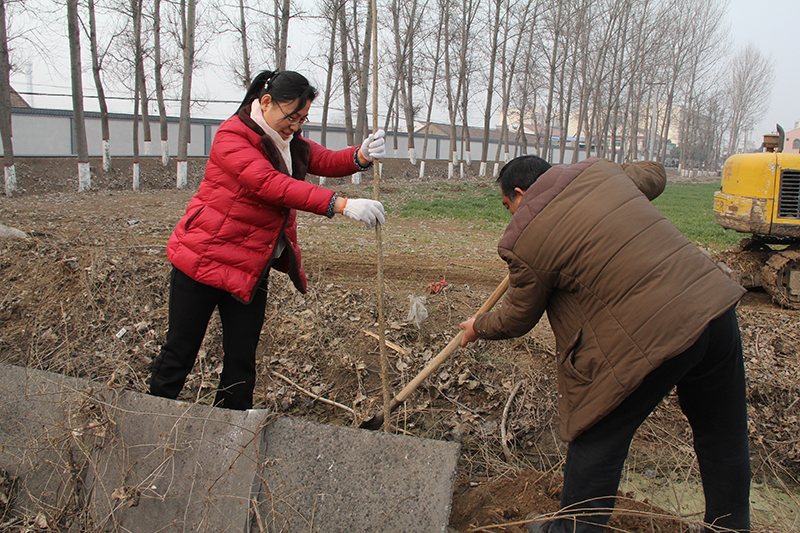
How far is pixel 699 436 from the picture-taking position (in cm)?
195

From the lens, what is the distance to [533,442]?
3119 mm

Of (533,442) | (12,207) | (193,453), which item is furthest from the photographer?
(12,207)

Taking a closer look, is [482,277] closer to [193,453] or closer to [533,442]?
[533,442]

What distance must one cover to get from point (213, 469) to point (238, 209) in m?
Answer: 1.03

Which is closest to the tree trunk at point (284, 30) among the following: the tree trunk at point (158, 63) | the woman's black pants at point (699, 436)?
the tree trunk at point (158, 63)

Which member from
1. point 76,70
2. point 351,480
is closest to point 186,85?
point 76,70

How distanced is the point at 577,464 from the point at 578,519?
21 centimetres

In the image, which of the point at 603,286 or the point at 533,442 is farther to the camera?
the point at 533,442

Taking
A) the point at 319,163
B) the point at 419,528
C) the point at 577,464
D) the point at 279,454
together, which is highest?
the point at 319,163

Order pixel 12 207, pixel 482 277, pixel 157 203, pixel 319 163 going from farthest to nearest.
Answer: pixel 157 203
pixel 12 207
pixel 482 277
pixel 319 163

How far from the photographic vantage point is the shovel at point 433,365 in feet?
8.00

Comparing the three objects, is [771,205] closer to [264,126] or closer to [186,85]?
[264,126]

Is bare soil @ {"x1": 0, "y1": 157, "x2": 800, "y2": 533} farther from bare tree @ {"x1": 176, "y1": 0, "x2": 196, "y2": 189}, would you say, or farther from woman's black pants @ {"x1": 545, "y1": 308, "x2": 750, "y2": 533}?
bare tree @ {"x1": 176, "y1": 0, "x2": 196, "y2": 189}

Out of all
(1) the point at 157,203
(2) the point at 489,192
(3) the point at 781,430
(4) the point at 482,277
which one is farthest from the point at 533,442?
(2) the point at 489,192
